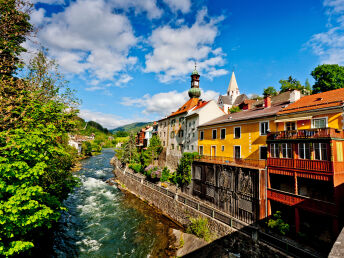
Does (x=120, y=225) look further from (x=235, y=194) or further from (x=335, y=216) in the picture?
(x=335, y=216)

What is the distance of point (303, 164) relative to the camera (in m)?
14.3

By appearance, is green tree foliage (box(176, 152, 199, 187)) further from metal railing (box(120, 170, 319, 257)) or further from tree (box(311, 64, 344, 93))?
tree (box(311, 64, 344, 93))

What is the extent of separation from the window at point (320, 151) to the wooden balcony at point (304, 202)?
3392 mm

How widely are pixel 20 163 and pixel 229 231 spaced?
15912mm

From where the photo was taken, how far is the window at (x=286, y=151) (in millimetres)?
15520

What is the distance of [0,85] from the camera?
9.55 metres

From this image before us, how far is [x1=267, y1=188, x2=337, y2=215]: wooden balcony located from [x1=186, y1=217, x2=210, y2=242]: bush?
22.2 feet

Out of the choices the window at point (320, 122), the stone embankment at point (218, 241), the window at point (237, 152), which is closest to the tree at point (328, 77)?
the window at point (320, 122)

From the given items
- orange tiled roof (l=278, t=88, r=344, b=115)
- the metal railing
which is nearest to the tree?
orange tiled roof (l=278, t=88, r=344, b=115)

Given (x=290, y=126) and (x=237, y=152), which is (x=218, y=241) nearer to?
(x=237, y=152)

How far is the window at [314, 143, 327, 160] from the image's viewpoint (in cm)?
1332

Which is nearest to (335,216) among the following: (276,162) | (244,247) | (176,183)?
(276,162)

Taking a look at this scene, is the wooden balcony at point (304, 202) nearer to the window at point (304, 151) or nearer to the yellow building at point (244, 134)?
the window at point (304, 151)

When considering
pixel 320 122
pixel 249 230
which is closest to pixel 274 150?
pixel 320 122
